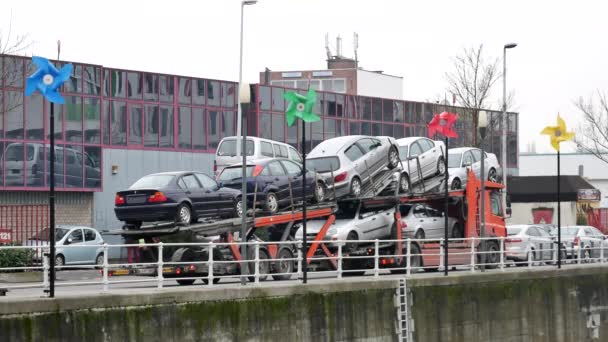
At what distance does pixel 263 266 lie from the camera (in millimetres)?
25859

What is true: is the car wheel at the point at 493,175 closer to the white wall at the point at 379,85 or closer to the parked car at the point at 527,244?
the parked car at the point at 527,244

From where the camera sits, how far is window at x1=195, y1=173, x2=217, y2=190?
26.7 metres

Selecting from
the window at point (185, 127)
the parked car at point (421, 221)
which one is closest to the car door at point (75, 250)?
the parked car at point (421, 221)

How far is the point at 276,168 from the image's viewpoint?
2830 centimetres

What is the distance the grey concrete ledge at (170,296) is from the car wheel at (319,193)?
492 cm

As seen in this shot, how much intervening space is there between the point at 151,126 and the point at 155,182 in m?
24.9

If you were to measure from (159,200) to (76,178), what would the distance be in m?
22.7

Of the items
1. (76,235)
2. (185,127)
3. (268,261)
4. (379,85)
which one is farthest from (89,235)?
(379,85)

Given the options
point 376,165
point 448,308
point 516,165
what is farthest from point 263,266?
point 516,165

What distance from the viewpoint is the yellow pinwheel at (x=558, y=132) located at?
30469 millimetres

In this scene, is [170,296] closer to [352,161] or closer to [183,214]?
[183,214]

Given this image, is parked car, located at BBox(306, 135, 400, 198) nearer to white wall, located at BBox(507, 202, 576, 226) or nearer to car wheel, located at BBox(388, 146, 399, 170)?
car wheel, located at BBox(388, 146, 399, 170)

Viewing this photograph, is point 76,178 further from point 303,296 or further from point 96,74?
point 303,296

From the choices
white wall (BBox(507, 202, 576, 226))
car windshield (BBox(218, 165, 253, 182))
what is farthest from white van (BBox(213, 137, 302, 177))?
white wall (BBox(507, 202, 576, 226))
